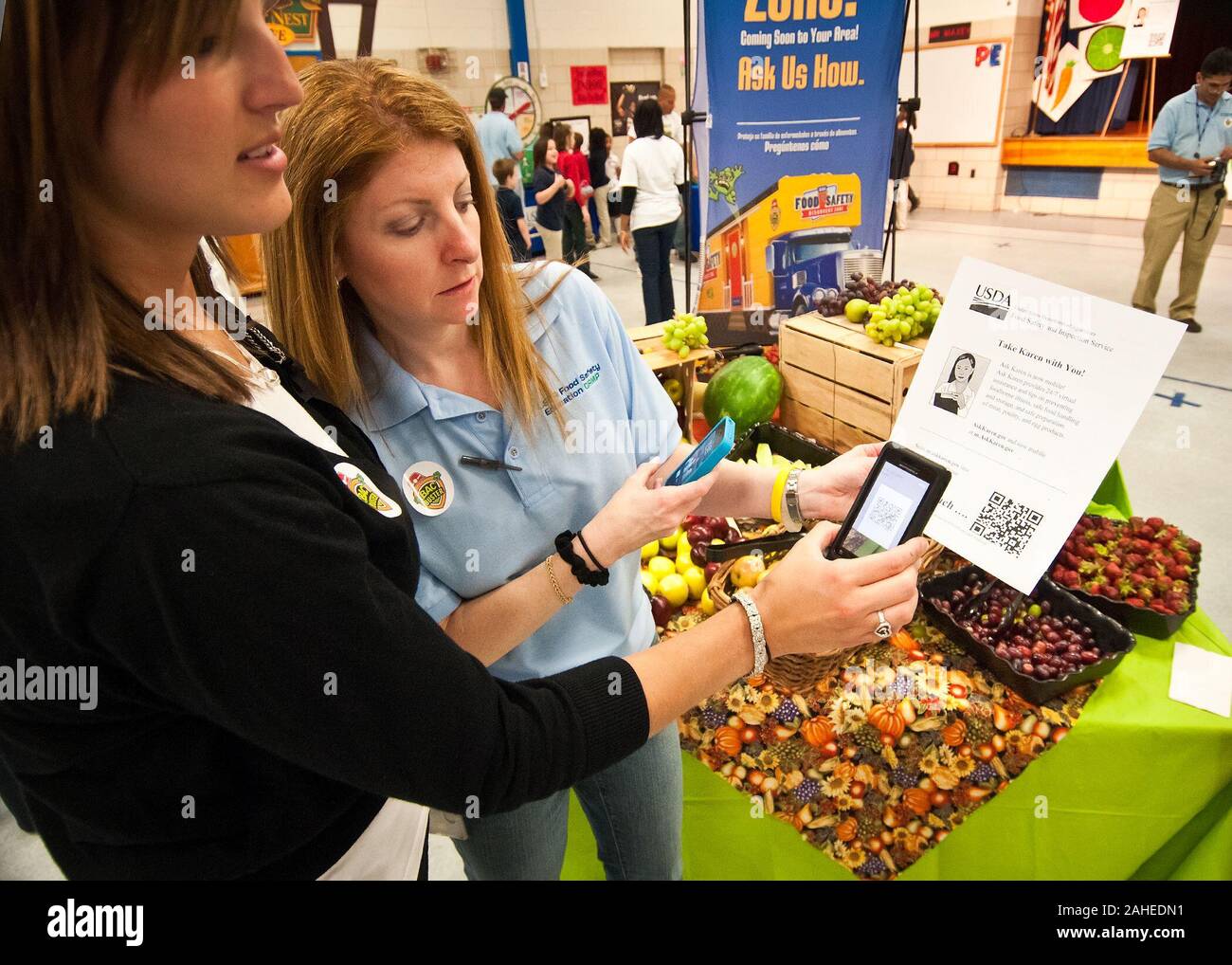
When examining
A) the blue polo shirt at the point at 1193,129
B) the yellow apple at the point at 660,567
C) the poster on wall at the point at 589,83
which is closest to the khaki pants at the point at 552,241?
the poster on wall at the point at 589,83

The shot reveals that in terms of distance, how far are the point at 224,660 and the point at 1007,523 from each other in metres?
1.15

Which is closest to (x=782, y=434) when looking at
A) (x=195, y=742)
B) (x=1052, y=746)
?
(x=1052, y=746)

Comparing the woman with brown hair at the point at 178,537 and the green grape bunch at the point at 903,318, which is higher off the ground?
the woman with brown hair at the point at 178,537

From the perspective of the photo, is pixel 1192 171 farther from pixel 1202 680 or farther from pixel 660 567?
pixel 660 567

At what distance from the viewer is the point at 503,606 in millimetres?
1303

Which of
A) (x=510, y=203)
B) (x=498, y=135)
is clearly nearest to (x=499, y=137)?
(x=498, y=135)

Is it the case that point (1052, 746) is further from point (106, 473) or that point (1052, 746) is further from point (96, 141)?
point (96, 141)

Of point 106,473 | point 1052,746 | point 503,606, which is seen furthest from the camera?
point 1052,746

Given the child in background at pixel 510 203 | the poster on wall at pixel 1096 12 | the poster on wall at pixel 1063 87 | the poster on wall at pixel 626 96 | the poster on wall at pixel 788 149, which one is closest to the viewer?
the poster on wall at pixel 788 149

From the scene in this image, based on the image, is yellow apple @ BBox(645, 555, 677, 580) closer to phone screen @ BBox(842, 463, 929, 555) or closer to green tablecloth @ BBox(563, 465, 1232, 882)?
green tablecloth @ BBox(563, 465, 1232, 882)

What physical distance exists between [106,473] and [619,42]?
13.1m

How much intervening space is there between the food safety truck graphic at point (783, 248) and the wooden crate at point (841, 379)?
0.98m

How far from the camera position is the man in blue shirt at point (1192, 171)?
579 cm

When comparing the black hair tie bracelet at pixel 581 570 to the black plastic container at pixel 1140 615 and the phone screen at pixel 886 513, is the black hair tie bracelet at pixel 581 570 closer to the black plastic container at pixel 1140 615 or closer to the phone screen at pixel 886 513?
the phone screen at pixel 886 513
